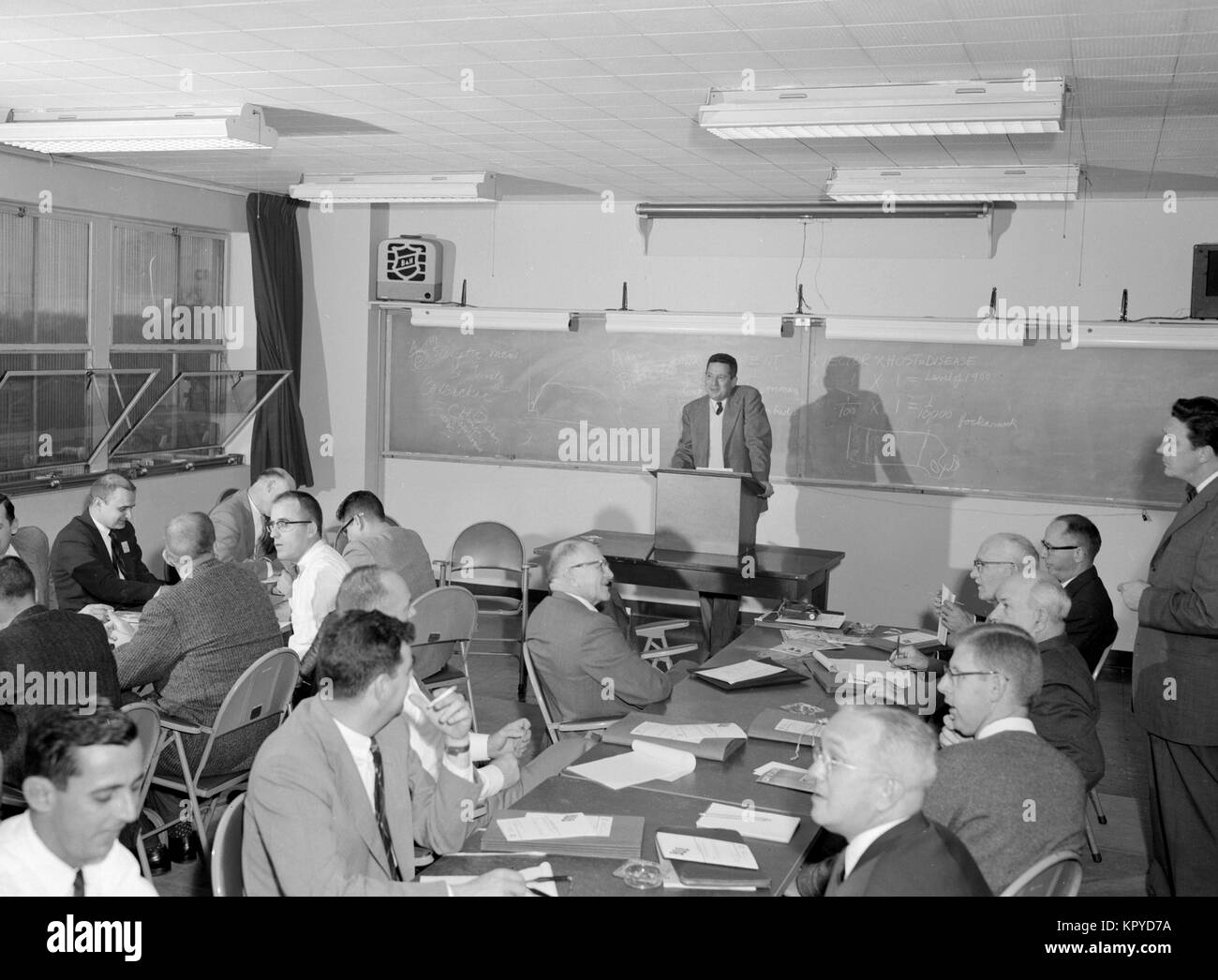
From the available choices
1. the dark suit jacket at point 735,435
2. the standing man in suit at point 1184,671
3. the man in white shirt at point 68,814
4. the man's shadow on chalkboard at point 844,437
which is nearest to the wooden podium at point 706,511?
the dark suit jacket at point 735,435

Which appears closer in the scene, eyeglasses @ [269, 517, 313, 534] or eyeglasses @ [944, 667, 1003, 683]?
eyeglasses @ [944, 667, 1003, 683]

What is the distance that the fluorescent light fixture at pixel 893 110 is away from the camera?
15.1 ft

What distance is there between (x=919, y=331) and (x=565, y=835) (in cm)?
595

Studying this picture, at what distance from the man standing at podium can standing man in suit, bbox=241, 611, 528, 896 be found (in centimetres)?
370

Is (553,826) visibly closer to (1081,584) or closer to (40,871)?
(40,871)

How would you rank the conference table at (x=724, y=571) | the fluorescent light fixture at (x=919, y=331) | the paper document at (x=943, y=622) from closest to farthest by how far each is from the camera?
the paper document at (x=943, y=622) < the conference table at (x=724, y=571) < the fluorescent light fixture at (x=919, y=331)

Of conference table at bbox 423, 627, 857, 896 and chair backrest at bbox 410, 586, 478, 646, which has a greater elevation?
chair backrest at bbox 410, 586, 478, 646

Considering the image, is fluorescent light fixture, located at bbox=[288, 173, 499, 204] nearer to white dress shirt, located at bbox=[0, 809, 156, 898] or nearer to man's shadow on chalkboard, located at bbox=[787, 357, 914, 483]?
man's shadow on chalkboard, located at bbox=[787, 357, 914, 483]

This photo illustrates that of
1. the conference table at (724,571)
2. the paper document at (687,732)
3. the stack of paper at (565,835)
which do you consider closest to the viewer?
the stack of paper at (565,835)

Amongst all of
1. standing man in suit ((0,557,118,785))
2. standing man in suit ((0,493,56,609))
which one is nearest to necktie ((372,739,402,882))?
standing man in suit ((0,557,118,785))

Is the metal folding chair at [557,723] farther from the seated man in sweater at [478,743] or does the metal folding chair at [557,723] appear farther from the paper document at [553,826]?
the paper document at [553,826]

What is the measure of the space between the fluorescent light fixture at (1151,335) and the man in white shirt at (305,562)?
5100mm

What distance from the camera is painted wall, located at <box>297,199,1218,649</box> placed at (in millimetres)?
7953
